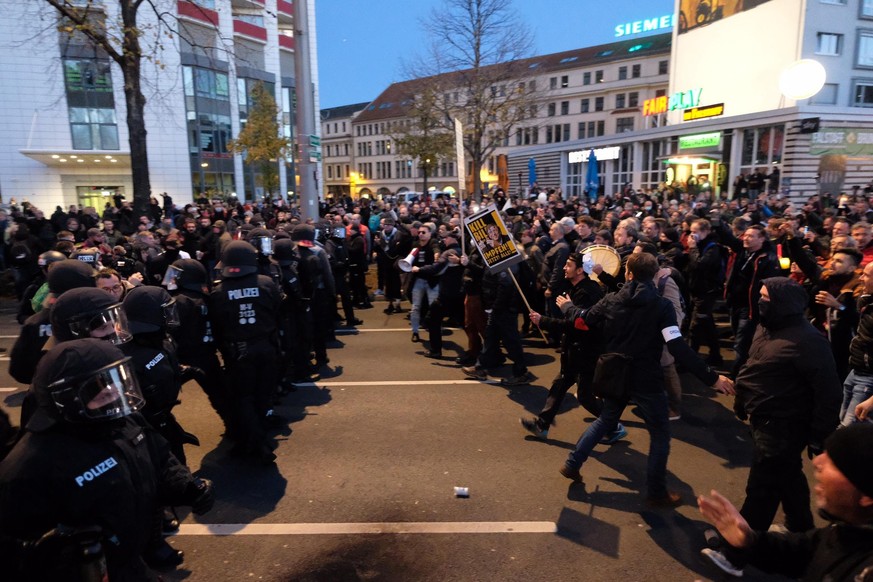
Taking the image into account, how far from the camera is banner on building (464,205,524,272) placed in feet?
21.8

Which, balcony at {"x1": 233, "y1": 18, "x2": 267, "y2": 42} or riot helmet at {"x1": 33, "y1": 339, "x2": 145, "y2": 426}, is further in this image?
balcony at {"x1": 233, "y1": 18, "x2": 267, "y2": 42}

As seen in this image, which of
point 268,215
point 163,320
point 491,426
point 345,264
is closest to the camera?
point 163,320

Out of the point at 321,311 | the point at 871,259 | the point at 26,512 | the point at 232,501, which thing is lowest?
the point at 232,501

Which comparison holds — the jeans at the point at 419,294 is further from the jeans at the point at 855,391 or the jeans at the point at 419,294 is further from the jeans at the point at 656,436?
the jeans at the point at 855,391

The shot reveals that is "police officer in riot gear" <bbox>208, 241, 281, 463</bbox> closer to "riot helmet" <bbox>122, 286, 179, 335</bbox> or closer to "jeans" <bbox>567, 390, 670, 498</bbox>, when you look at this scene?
"riot helmet" <bbox>122, 286, 179, 335</bbox>

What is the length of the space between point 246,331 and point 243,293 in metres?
0.34

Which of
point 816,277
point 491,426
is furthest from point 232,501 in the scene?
point 816,277

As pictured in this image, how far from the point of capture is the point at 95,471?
211cm

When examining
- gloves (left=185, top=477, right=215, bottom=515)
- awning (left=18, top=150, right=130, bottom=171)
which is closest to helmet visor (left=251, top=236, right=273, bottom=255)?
gloves (left=185, top=477, right=215, bottom=515)

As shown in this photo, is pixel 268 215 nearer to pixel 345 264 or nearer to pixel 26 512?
pixel 345 264

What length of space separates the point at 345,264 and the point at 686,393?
20.4 ft

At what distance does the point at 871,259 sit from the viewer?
6285 mm

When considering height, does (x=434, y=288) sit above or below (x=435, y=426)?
above

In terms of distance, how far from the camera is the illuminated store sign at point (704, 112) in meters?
33.2
